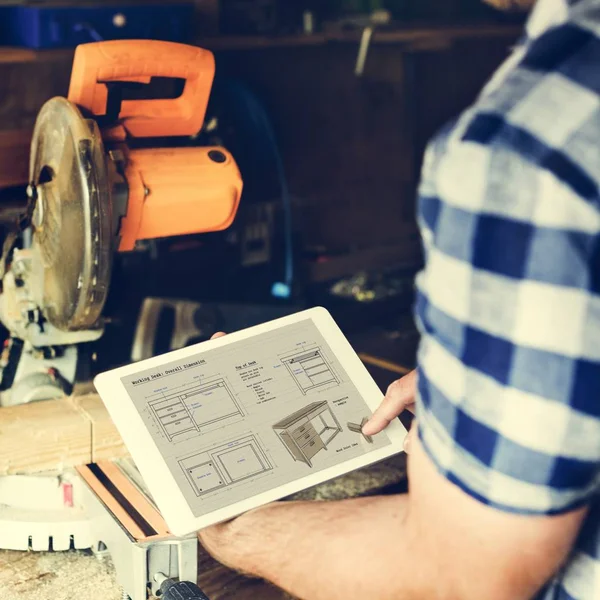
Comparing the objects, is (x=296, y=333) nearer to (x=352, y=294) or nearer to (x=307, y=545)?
(x=307, y=545)

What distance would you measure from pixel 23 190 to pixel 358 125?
1.11m

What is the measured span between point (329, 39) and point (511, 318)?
1785mm

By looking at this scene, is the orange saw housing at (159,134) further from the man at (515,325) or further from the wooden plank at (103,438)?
the man at (515,325)

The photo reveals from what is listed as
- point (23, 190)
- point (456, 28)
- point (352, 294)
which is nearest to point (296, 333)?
point (23, 190)

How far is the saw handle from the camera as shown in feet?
4.03

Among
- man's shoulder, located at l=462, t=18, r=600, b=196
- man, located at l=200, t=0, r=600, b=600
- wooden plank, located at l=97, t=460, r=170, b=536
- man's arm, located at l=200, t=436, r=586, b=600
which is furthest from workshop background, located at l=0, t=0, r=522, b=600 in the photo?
man's shoulder, located at l=462, t=18, r=600, b=196

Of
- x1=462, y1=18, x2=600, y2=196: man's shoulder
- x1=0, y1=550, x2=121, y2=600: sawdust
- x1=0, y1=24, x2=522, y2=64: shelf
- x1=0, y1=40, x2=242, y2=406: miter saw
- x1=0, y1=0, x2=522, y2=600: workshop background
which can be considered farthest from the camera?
x1=0, y1=24, x2=522, y2=64: shelf

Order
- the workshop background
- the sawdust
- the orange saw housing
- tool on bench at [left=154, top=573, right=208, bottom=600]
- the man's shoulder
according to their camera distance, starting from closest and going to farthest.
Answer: the man's shoulder
tool on bench at [left=154, top=573, right=208, bottom=600]
the sawdust
the orange saw housing
the workshop background

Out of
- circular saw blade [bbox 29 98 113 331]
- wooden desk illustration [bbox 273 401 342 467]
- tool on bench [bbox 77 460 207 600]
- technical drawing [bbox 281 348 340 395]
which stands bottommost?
tool on bench [bbox 77 460 207 600]

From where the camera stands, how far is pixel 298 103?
224 centimetres

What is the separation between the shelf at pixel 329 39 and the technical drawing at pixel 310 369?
97cm

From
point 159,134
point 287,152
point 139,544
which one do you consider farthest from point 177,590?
point 287,152

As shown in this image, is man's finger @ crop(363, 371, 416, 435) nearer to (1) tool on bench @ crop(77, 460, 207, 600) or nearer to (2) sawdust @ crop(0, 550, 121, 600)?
(1) tool on bench @ crop(77, 460, 207, 600)

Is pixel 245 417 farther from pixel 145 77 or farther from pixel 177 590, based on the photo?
pixel 145 77
